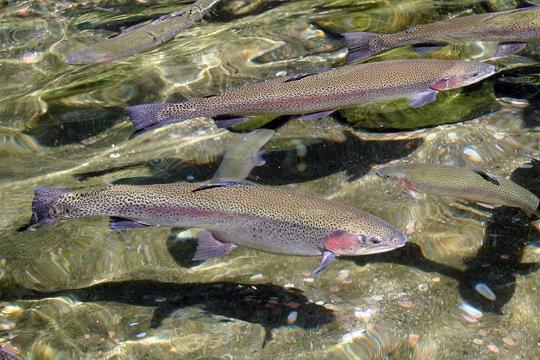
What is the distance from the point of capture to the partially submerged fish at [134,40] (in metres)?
5.48

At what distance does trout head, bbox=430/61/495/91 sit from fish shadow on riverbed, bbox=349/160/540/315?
1.04m

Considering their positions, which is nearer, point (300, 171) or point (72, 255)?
point (72, 255)

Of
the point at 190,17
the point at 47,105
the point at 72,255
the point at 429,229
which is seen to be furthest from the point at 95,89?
the point at 429,229

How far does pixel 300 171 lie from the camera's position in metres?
5.09

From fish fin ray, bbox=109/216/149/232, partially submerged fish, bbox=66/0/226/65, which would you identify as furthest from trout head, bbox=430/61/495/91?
partially submerged fish, bbox=66/0/226/65

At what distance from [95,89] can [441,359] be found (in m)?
4.42

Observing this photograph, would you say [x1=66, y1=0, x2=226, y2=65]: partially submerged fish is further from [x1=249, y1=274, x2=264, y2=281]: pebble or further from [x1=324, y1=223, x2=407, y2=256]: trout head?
[x1=324, y1=223, x2=407, y2=256]: trout head

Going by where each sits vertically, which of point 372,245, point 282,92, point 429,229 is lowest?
point 429,229

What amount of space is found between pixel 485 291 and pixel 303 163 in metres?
1.91

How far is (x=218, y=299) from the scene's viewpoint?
402cm

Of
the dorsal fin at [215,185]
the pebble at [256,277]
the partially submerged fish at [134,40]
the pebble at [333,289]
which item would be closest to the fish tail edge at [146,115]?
the dorsal fin at [215,185]

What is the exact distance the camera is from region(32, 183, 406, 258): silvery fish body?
3.36 metres

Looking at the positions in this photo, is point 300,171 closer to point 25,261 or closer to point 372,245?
point 372,245

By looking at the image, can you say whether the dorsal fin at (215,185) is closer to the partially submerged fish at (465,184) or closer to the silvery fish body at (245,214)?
the silvery fish body at (245,214)
